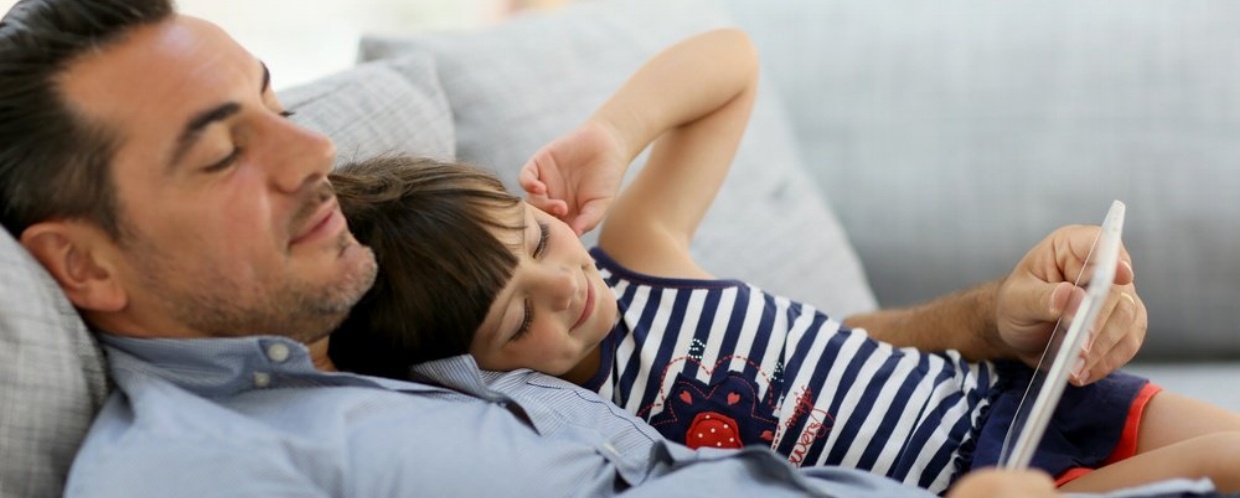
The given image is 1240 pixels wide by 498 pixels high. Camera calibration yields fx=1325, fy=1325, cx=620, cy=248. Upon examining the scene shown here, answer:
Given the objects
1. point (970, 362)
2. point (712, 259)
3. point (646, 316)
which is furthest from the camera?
point (712, 259)

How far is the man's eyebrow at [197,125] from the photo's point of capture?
105 centimetres

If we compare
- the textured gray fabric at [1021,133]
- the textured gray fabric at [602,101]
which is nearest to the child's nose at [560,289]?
the textured gray fabric at [602,101]

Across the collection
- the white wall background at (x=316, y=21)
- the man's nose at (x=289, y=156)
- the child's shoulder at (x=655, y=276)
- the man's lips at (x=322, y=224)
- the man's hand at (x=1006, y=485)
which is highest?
the man's nose at (x=289, y=156)

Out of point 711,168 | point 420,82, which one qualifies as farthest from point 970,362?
point 420,82

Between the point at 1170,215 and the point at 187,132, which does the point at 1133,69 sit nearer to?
the point at 1170,215

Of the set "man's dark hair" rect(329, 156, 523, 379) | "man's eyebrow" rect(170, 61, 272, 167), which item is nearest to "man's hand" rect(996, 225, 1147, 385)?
"man's dark hair" rect(329, 156, 523, 379)

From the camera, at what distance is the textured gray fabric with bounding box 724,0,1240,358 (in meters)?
2.01

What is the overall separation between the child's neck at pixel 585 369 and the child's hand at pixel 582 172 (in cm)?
13

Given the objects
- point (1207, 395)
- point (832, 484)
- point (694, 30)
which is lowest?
point (1207, 395)

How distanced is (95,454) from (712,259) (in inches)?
37.7

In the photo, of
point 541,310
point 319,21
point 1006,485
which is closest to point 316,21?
point 319,21

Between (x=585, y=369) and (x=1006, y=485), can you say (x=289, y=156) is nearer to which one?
(x=585, y=369)

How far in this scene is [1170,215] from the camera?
79.0 inches

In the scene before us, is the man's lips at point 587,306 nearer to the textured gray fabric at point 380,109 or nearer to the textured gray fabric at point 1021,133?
the textured gray fabric at point 380,109
